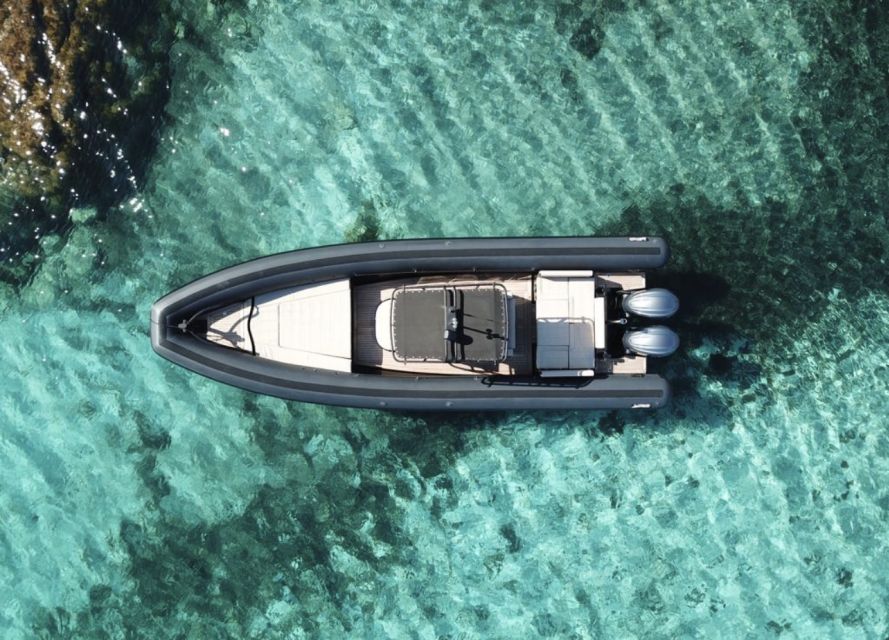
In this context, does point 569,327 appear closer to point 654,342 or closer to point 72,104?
point 654,342

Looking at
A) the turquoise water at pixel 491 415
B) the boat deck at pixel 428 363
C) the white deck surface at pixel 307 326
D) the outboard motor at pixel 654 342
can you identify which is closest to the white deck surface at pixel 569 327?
the boat deck at pixel 428 363

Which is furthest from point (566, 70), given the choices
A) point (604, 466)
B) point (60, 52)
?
point (60, 52)

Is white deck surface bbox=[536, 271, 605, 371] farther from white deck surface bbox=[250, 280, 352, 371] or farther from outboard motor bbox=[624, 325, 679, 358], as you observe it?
white deck surface bbox=[250, 280, 352, 371]

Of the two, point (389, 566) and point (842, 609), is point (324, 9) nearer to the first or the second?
point (389, 566)

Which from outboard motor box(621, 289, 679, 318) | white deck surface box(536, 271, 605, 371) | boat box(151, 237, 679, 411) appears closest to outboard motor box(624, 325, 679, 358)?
boat box(151, 237, 679, 411)

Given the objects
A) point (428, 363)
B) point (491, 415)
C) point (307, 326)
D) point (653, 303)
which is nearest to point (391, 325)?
point (428, 363)
